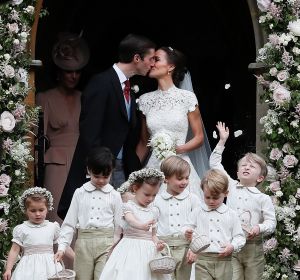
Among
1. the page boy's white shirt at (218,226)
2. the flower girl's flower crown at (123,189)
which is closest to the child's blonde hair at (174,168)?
the page boy's white shirt at (218,226)

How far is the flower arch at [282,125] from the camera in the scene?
10.8 metres

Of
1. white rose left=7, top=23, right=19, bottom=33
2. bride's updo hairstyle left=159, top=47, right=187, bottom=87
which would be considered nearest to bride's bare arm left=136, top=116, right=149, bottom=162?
bride's updo hairstyle left=159, top=47, right=187, bottom=87

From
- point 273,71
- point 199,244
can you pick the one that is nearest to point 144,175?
point 199,244

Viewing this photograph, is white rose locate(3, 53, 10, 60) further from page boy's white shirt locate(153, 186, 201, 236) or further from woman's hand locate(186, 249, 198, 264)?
woman's hand locate(186, 249, 198, 264)

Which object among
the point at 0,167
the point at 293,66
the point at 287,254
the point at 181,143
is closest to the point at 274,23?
the point at 293,66

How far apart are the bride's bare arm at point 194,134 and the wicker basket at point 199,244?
2014 mm

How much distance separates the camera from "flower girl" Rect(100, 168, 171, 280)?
890 centimetres

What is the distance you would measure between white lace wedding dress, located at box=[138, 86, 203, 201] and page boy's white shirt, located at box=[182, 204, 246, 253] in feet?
4.52

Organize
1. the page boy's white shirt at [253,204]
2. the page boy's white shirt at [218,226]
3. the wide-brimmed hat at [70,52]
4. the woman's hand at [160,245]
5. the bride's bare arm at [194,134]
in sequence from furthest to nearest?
the wide-brimmed hat at [70,52]
the bride's bare arm at [194,134]
the page boy's white shirt at [253,204]
the page boy's white shirt at [218,226]
the woman's hand at [160,245]

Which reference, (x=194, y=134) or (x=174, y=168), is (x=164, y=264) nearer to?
(x=174, y=168)

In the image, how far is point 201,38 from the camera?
43.4 ft

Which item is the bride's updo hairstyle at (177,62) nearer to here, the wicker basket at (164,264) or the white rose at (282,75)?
the white rose at (282,75)

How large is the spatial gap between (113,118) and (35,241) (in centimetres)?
134

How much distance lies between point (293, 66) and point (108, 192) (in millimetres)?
2437
